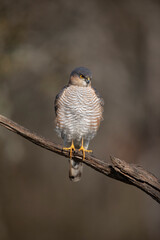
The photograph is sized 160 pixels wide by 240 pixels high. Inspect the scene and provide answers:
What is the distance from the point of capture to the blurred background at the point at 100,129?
24.6 feet

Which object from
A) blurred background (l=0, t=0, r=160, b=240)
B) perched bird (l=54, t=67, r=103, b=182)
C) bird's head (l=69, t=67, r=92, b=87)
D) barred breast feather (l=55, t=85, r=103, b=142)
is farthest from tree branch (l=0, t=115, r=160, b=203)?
blurred background (l=0, t=0, r=160, b=240)

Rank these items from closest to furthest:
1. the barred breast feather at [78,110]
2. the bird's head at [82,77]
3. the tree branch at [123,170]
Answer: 1. the tree branch at [123,170]
2. the barred breast feather at [78,110]
3. the bird's head at [82,77]

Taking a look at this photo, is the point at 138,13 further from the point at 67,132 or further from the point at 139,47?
the point at 67,132

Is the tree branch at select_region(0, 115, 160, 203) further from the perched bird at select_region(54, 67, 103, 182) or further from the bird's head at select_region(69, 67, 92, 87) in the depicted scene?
the bird's head at select_region(69, 67, 92, 87)

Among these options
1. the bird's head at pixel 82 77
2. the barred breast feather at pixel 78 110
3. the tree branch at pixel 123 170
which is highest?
the bird's head at pixel 82 77

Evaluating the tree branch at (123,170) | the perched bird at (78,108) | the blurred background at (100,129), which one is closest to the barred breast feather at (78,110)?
the perched bird at (78,108)

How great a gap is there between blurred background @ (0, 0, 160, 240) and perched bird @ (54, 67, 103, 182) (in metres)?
2.72

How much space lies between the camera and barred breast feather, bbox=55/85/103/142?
4.14m

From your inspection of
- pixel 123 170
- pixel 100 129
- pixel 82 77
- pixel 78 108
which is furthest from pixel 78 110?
pixel 100 129

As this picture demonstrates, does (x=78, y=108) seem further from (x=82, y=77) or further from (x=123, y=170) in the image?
(x=123, y=170)

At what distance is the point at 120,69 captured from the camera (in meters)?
8.49

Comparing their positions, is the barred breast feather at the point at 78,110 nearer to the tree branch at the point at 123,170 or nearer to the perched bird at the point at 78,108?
the perched bird at the point at 78,108

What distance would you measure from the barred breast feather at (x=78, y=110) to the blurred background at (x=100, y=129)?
2.77 meters

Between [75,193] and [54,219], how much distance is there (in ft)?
2.60
